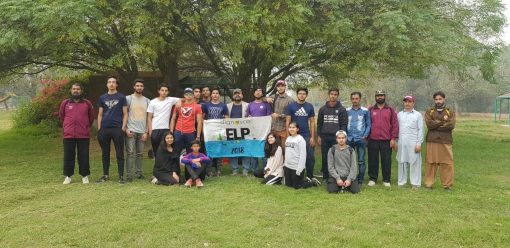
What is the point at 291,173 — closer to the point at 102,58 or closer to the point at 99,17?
the point at 99,17

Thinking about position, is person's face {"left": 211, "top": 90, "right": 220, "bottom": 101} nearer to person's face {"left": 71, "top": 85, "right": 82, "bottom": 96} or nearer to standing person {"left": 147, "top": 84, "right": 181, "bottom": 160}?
standing person {"left": 147, "top": 84, "right": 181, "bottom": 160}

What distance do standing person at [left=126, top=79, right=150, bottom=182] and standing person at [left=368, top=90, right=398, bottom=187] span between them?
4.11 meters

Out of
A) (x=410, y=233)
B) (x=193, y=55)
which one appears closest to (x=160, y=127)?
(x=410, y=233)

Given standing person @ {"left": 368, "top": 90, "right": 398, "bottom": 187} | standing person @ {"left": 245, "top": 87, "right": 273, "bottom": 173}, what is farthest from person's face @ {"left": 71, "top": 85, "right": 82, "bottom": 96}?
standing person @ {"left": 368, "top": 90, "right": 398, "bottom": 187}

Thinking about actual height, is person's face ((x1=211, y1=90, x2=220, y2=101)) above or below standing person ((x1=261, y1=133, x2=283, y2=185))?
above

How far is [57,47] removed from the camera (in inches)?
382

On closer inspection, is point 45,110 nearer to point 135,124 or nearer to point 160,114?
point 135,124

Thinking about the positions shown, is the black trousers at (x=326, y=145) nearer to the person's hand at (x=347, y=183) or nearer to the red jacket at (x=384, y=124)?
the red jacket at (x=384, y=124)

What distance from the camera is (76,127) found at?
7.81 metres

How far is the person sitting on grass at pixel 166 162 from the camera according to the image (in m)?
7.84

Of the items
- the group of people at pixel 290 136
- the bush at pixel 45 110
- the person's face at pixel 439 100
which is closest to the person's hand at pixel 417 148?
the group of people at pixel 290 136

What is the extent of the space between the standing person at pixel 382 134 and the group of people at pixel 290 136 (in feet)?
0.06

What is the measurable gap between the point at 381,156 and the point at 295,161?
62.2 inches

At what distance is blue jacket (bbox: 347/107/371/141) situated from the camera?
788 cm
